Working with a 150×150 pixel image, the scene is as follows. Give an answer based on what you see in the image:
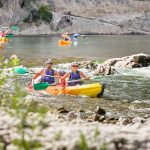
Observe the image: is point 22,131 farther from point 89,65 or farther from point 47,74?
point 89,65

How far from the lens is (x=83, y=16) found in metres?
98.6

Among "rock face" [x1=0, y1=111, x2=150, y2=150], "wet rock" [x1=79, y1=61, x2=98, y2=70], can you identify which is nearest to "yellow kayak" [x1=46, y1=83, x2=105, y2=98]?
"wet rock" [x1=79, y1=61, x2=98, y2=70]

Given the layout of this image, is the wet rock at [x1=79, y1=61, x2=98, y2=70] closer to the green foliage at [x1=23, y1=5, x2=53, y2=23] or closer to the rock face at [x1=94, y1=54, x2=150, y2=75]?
the rock face at [x1=94, y1=54, x2=150, y2=75]

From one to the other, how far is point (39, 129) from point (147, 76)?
1965 centimetres

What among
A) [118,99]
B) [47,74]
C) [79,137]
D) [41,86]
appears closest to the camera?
[79,137]

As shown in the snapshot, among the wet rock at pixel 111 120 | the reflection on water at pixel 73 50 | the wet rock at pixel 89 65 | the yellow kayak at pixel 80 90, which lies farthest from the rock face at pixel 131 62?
the wet rock at pixel 111 120

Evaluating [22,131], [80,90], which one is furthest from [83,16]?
[22,131]

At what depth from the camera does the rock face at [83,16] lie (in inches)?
3578

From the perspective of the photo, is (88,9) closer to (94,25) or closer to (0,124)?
(94,25)

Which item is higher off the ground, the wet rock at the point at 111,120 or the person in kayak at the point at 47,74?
the person in kayak at the point at 47,74

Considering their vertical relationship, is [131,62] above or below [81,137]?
below

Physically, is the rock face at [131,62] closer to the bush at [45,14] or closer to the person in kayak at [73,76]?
the person in kayak at [73,76]

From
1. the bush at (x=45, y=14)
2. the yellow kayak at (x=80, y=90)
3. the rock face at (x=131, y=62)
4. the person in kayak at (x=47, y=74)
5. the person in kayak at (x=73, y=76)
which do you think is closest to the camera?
the yellow kayak at (x=80, y=90)

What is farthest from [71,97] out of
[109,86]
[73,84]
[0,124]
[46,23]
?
[46,23]
